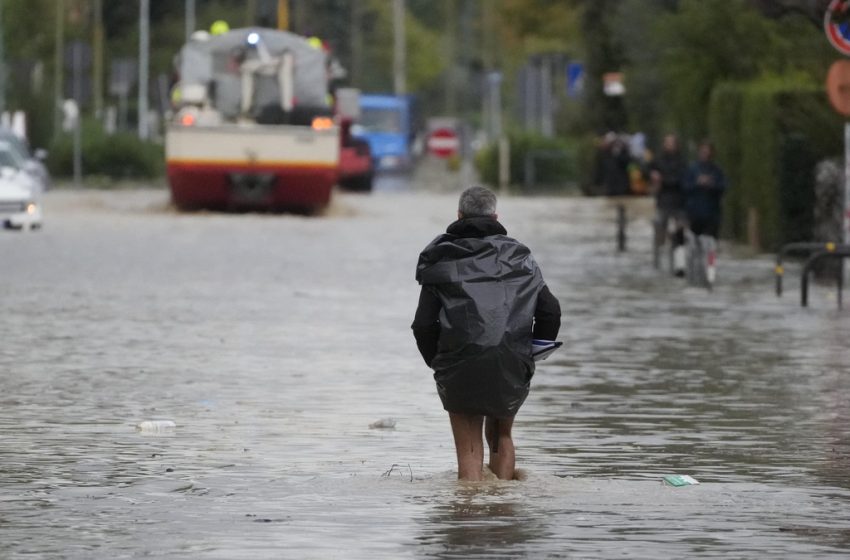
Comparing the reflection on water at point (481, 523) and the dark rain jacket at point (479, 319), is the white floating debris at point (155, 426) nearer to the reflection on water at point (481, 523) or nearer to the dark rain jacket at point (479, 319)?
the reflection on water at point (481, 523)

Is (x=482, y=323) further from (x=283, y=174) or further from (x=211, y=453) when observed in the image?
(x=283, y=174)

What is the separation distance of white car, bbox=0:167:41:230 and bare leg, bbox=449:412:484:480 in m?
28.4

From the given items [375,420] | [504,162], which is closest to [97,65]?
[504,162]

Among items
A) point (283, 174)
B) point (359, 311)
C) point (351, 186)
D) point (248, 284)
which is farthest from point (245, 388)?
point (351, 186)

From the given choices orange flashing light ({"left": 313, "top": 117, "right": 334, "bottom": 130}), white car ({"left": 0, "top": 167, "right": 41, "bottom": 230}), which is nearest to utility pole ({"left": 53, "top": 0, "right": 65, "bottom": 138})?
orange flashing light ({"left": 313, "top": 117, "right": 334, "bottom": 130})

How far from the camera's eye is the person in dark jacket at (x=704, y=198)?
87.2 feet

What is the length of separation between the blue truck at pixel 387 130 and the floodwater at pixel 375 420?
187 feet

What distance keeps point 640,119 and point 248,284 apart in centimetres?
3231

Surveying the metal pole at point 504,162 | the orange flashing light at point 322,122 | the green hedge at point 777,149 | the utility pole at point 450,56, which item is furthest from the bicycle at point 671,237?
the utility pole at point 450,56

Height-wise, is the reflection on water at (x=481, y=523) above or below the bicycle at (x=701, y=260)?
above

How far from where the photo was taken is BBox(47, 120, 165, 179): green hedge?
70.7m

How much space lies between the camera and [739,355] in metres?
18.3

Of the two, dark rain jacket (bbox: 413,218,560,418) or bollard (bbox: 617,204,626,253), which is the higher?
dark rain jacket (bbox: 413,218,560,418)

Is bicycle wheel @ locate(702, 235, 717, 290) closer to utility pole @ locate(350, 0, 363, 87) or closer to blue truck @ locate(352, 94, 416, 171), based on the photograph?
blue truck @ locate(352, 94, 416, 171)
